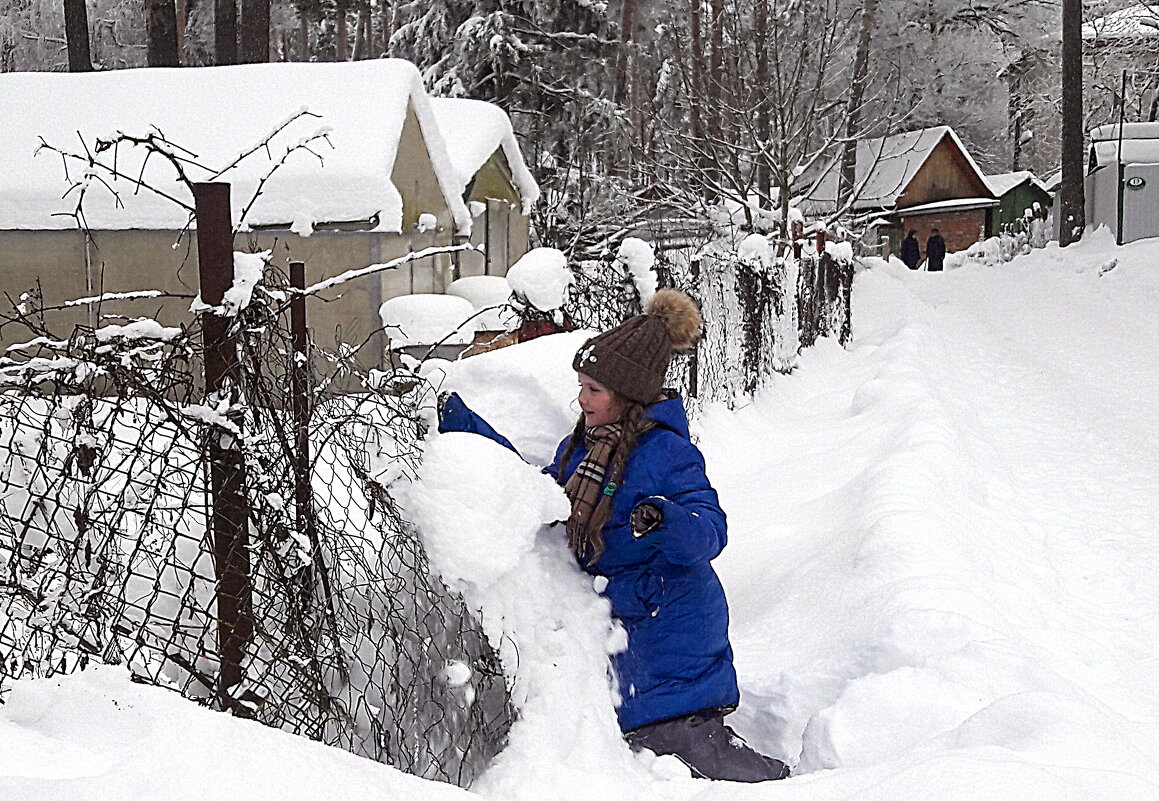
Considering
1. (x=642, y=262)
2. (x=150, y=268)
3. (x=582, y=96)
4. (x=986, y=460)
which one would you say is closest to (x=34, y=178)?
(x=150, y=268)

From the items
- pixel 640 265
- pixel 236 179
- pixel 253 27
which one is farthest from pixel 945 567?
pixel 253 27

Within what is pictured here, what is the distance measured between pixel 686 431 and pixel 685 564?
1.60 feet

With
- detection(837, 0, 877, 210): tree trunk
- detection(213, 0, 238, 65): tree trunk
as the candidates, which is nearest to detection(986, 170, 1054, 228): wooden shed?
detection(837, 0, 877, 210): tree trunk

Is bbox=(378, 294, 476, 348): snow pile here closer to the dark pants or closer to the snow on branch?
the snow on branch

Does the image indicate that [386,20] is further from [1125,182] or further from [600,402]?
[600,402]

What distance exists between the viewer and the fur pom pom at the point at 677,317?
326 centimetres

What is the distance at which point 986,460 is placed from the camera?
22.7 feet

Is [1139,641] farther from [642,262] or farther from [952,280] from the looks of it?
[952,280]

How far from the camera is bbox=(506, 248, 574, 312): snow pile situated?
423 cm

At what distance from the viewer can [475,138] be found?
554 inches

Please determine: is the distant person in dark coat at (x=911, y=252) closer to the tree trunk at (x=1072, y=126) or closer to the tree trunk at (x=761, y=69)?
the tree trunk at (x=1072, y=126)

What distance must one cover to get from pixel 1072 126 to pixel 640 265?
23137 millimetres

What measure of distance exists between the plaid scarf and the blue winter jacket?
0.04 m

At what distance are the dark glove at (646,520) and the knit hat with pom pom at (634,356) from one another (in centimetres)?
39
